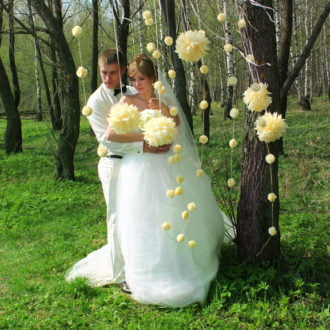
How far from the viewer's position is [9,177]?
8344 mm

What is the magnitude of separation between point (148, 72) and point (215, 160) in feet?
15.8

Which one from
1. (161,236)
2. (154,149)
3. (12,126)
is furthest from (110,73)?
(12,126)

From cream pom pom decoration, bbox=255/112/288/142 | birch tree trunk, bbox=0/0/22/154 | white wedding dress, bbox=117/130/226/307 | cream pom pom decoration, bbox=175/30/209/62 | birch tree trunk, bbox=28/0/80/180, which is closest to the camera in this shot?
cream pom pom decoration, bbox=175/30/209/62

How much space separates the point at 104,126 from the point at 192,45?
1.33 m

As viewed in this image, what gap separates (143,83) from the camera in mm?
3125

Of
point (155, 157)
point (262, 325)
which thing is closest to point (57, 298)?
point (155, 157)

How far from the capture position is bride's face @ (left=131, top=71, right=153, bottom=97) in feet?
10.1

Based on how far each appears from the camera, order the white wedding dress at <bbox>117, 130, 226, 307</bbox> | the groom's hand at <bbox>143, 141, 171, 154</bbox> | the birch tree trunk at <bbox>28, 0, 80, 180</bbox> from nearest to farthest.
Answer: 1. the white wedding dress at <bbox>117, 130, 226, 307</bbox>
2. the groom's hand at <bbox>143, 141, 171, 154</bbox>
3. the birch tree trunk at <bbox>28, 0, 80, 180</bbox>

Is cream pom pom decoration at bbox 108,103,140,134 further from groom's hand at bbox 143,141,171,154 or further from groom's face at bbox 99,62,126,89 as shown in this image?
groom's face at bbox 99,62,126,89

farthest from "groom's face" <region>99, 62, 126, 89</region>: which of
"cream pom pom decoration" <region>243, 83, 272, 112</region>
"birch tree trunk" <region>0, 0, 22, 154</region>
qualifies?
"birch tree trunk" <region>0, 0, 22, 154</region>

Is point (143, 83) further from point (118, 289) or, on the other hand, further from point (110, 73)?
point (118, 289)

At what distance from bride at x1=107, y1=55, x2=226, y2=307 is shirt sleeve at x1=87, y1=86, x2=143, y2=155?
2.7 inches

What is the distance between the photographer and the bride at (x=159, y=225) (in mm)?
3021

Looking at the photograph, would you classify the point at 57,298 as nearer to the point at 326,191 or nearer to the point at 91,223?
the point at 91,223
